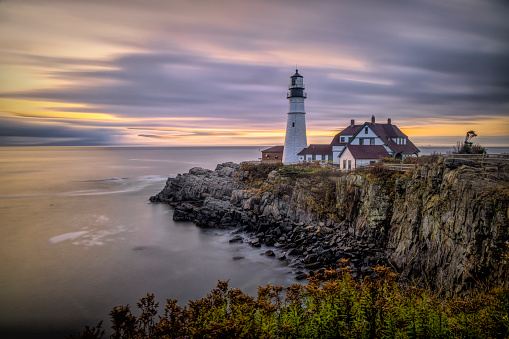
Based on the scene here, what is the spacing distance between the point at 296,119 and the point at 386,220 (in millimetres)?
23133

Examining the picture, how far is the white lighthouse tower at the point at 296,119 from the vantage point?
1581 inches

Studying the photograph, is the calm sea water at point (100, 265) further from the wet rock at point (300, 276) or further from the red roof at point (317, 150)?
the red roof at point (317, 150)

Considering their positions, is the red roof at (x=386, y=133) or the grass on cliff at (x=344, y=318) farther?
the red roof at (x=386, y=133)

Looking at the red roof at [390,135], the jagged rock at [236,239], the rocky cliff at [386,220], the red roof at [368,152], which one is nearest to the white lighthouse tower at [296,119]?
the red roof at [390,135]

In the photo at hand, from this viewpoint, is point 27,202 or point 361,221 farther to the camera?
point 27,202

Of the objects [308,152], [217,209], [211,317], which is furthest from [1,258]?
[308,152]

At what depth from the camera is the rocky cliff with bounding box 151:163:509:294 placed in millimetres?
11734

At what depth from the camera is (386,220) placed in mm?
19484

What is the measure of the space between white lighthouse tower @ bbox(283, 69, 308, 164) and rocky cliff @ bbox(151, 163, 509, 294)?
898 centimetres

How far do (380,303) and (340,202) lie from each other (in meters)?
19.1

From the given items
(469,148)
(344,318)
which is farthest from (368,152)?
(344,318)

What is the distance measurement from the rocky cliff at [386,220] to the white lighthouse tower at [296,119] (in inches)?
353

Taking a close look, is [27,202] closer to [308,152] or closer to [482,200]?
[308,152]

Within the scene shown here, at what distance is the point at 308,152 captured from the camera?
39844 millimetres
